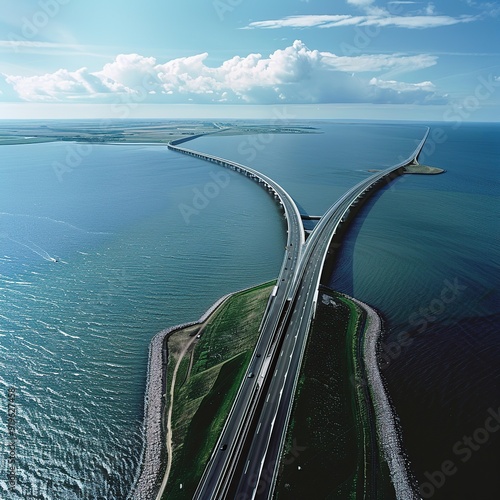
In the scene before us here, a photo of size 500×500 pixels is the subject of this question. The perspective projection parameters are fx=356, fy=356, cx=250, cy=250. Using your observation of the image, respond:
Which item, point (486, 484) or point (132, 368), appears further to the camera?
point (132, 368)

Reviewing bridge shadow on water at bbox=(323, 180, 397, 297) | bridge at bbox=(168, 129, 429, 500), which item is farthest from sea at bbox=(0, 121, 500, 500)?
bridge at bbox=(168, 129, 429, 500)

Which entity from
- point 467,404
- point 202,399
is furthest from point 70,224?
point 467,404

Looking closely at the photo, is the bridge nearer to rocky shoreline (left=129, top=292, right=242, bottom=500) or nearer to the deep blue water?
rocky shoreline (left=129, top=292, right=242, bottom=500)

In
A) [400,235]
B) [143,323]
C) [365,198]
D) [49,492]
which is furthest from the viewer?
[365,198]

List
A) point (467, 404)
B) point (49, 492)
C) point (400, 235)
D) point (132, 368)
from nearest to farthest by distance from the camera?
1. point (49, 492)
2. point (467, 404)
3. point (132, 368)
4. point (400, 235)

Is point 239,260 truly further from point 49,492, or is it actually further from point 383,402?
point 49,492

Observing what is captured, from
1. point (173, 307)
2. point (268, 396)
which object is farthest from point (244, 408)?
point (173, 307)

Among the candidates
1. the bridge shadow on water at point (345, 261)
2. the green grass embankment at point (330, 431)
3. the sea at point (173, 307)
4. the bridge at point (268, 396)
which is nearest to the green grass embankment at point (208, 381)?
the bridge at point (268, 396)
